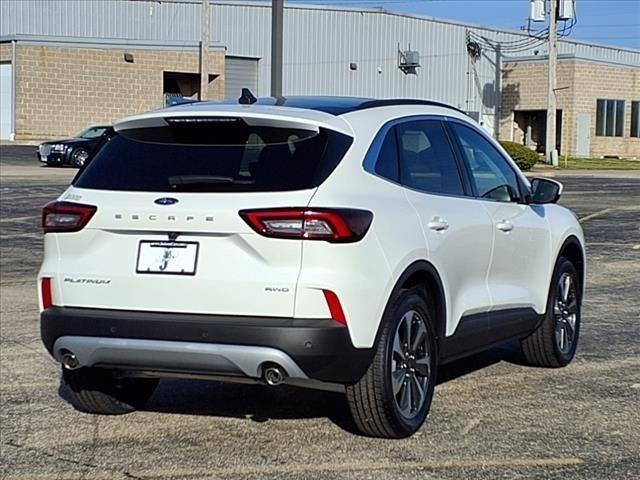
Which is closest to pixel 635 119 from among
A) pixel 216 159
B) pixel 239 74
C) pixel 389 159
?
pixel 239 74

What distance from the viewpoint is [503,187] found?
24.6 ft

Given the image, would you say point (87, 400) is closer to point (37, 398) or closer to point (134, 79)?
point (37, 398)

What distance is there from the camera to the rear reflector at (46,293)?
596cm

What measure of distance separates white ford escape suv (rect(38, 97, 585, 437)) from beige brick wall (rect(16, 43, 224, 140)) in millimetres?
45792

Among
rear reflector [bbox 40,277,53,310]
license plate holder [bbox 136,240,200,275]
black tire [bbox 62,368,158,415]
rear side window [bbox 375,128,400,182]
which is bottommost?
black tire [bbox 62,368,158,415]

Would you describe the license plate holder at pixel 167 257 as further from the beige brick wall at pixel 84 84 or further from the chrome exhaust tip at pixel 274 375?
the beige brick wall at pixel 84 84

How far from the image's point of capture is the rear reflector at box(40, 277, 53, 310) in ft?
19.6

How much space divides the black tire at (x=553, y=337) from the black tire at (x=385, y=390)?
194 centimetres

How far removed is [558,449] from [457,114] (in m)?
2.37

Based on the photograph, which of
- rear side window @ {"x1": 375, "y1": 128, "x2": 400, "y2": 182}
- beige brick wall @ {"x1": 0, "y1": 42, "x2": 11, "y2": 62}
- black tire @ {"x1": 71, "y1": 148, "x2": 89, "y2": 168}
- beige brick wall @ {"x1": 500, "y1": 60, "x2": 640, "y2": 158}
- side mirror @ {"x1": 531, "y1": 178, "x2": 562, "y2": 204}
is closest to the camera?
rear side window @ {"x1": 375, "y1": 128, "x2": 400, "y2": 182}

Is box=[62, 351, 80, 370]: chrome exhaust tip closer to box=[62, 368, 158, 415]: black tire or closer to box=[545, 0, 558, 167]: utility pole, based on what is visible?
box=[62, 368, 158, 415]: black tire

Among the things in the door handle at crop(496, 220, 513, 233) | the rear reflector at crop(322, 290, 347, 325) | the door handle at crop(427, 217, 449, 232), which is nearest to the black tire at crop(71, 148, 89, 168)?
the door handle at crop(496, 220, 513, 233)

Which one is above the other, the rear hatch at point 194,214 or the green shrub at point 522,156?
the rear hatch at point 194,214

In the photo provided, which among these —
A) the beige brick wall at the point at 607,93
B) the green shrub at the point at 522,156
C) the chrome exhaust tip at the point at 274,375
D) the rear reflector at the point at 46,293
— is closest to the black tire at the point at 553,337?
the chrome exhaust tip at the point at 274,375
